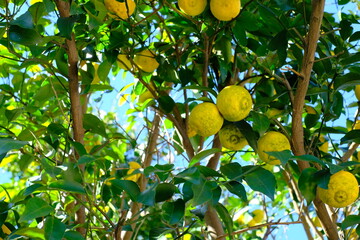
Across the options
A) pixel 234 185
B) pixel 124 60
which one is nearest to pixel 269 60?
pixel 124 60

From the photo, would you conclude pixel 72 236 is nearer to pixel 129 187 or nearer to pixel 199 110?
pixel 129 187

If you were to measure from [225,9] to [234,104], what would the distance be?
0.22 metres

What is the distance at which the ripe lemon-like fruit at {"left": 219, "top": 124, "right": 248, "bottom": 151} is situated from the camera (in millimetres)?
1206

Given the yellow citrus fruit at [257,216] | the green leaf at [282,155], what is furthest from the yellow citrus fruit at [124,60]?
the yellow citrus fruit at [257,216]

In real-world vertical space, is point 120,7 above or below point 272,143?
above

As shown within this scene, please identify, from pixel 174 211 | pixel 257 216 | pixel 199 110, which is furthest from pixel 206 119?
pixel 257 216

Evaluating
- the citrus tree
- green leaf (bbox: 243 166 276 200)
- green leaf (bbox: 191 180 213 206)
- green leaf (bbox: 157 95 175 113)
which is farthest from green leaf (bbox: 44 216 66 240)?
green leaf (bbox: 157 95 175 113)

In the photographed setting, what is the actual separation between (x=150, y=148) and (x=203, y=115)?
68 centimetres

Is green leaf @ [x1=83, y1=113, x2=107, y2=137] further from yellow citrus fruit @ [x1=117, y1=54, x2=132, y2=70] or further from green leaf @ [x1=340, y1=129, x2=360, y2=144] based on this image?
green leaf @ [x1=340, y1=129, x2=360, y2=144]

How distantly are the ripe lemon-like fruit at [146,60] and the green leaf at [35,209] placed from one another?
1.89 feet

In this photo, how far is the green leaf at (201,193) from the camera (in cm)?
89

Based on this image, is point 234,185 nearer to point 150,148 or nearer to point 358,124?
point 358,124

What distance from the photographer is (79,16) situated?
1.20 metres

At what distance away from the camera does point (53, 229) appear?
908 millimetres
